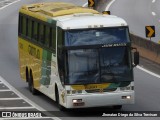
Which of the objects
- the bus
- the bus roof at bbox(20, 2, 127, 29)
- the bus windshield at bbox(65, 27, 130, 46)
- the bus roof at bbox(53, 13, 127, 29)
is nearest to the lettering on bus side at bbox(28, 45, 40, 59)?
the bus roof at bbox(20, 2, 127, 29)

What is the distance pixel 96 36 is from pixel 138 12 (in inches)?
1562

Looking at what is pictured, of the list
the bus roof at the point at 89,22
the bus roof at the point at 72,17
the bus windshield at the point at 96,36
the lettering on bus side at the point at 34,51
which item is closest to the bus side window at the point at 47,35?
the bus roof at the point at 72,17

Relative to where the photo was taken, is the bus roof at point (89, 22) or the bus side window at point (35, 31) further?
the bus side window at point (35, 31)

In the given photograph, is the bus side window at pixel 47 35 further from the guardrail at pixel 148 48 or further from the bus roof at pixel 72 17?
the guardrail at pixel 148 48

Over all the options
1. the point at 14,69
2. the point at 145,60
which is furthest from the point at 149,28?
the point at 14,69

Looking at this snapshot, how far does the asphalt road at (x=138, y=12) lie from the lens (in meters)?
54.3

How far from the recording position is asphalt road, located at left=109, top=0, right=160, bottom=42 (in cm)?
5430

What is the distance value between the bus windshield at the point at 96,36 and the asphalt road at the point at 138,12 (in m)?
25.2

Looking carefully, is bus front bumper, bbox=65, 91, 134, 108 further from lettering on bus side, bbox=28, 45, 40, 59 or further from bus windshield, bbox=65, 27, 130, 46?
lettering on bus side, bbox=28, 45, 40, 59

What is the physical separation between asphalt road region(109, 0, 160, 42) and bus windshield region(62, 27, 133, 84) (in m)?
25.4

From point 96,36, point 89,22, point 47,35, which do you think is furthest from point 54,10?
point 96,36

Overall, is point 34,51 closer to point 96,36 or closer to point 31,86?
point 31,86

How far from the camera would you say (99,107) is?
24812mm

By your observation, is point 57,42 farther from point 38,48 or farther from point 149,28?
point 149,28
